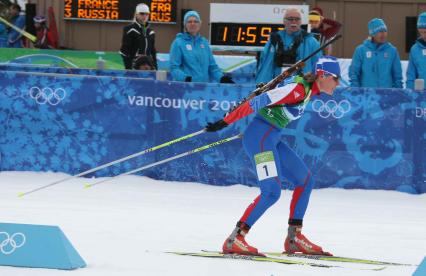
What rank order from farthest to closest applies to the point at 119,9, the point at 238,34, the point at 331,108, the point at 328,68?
the point at 119,9 → the point at 238,34 → the point at 331,108 → the point at 328,68

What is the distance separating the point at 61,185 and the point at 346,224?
145 inches

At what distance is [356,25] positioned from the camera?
25.0m

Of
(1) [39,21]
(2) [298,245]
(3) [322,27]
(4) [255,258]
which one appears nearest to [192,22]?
(3) [322,27]

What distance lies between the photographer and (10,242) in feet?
25.3

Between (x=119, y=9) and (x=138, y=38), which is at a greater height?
(x=119, y=9)

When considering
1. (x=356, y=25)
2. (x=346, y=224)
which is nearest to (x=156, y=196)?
(x=346, y=224)

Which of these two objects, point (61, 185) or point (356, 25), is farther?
point (356, 25)

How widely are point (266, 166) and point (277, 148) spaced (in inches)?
12.1

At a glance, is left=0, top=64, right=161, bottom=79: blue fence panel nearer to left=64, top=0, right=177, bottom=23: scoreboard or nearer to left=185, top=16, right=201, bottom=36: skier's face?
left=185, top=16, right=201, bottom=36: skier's face

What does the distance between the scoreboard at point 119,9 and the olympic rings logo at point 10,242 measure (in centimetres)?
1580

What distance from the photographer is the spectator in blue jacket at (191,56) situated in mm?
13648

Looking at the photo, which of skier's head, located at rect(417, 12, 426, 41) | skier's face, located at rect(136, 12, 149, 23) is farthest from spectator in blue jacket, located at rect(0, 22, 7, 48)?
skier's head, located at rect(417, 12, 426, 41)

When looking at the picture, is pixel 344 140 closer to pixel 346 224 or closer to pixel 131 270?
pixel 346 224

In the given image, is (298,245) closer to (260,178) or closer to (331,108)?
(260,178)
